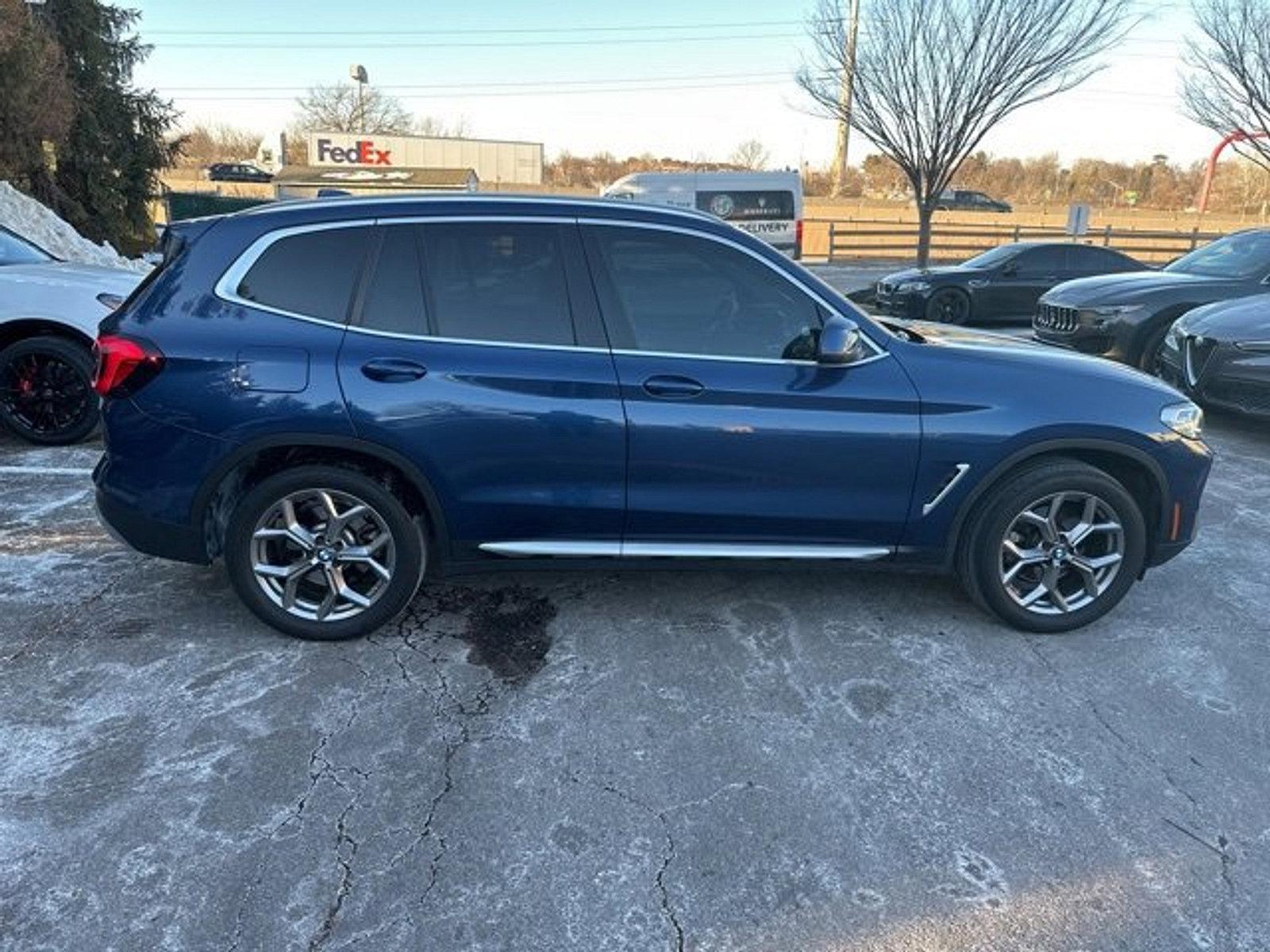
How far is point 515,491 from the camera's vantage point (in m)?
3.35

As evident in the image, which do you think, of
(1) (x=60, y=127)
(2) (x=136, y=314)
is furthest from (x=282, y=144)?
(2) (x=136, y=314)

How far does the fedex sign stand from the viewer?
4172cm

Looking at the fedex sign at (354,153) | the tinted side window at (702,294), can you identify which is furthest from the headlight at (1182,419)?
the fedex sign at (354,153)

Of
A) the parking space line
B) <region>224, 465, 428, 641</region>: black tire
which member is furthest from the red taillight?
the parking space line

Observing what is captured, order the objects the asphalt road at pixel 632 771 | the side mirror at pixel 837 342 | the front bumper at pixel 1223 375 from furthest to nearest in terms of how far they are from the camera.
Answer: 1. the front bumper at pixel 1223 375
2. the side mirror at pixel 837 342
3. the asphalt road at pixel 632 771

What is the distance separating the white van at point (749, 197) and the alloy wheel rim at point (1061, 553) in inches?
740

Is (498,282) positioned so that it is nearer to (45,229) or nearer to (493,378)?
(493,378)

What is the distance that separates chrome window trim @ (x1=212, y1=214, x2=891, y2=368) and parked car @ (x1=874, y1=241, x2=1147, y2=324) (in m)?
10.7

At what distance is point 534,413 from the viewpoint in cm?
327

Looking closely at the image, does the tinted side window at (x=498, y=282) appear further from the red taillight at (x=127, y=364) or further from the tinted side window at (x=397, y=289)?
the red taillight at (x=127, y=364)

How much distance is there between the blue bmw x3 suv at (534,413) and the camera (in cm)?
323

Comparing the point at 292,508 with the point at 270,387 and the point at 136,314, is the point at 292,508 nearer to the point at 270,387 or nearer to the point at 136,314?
the point at 270,387

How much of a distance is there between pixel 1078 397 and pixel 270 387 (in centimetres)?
321

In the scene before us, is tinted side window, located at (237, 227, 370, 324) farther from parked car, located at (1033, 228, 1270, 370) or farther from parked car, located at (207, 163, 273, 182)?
parked car, located at (207, 163, 273, 182)
